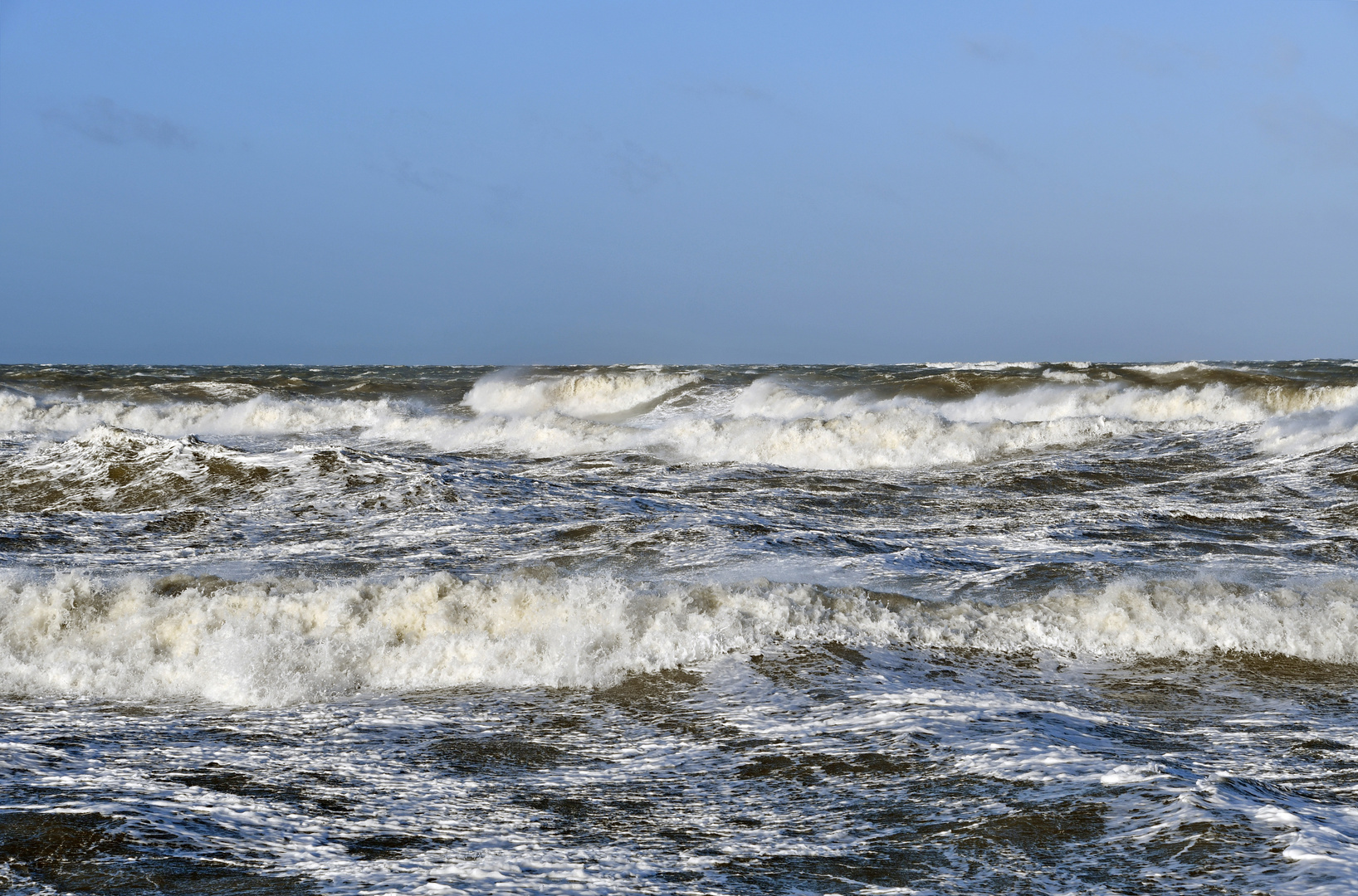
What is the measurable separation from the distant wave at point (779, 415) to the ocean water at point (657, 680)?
5155 mm

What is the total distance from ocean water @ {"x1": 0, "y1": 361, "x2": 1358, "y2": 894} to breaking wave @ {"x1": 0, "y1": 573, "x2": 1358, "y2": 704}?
0.03m

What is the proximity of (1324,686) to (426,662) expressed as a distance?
16.8ft

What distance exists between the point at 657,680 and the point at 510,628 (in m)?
1.29

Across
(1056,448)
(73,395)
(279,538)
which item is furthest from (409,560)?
(73,395)

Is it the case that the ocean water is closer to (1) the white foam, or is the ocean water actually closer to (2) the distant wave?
(2) the distant wave

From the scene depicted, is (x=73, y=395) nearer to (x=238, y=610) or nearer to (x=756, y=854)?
(x=238, y=610)

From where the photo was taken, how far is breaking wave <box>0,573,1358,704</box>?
5859mm

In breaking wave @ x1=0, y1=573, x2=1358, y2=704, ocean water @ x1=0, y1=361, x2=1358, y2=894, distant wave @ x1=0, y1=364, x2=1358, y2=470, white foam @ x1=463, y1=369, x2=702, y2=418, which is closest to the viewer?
ocean water @ x1=0, y1=361, x2=1358, y2=894

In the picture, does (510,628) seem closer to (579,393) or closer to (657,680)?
(657,680)

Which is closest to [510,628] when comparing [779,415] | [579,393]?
[779,415]

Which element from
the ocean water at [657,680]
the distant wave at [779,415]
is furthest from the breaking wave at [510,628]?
the distant wave at [779,415]

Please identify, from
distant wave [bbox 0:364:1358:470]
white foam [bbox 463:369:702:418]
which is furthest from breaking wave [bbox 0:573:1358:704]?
white foam [bbox 463:369:702:418]

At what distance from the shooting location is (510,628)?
6645 mm

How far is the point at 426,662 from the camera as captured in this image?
20.1 ft
